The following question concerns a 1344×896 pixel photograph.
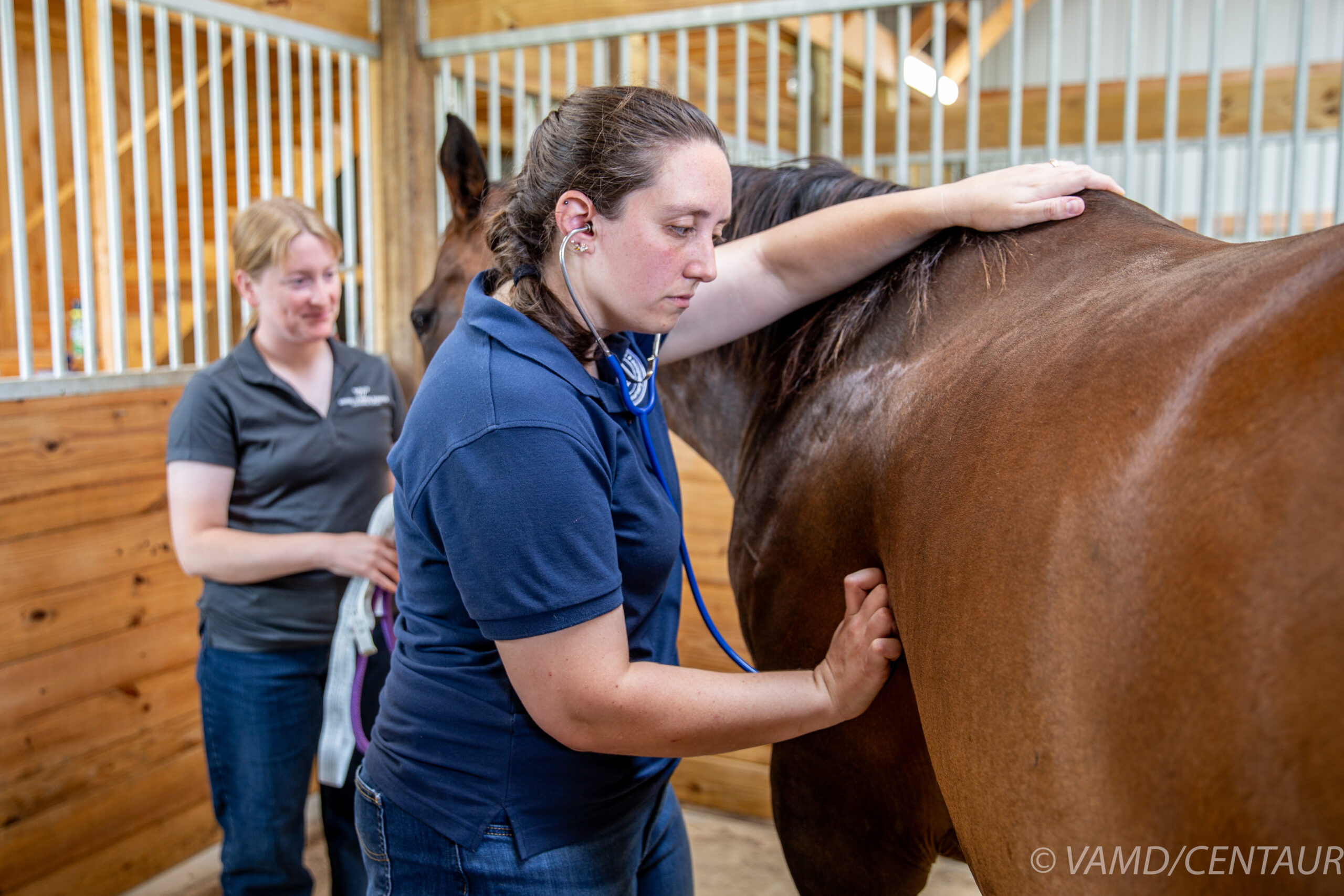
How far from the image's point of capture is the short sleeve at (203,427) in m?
1.59

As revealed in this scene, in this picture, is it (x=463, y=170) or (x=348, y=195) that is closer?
(x=463, y=170)

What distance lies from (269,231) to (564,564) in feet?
3.93

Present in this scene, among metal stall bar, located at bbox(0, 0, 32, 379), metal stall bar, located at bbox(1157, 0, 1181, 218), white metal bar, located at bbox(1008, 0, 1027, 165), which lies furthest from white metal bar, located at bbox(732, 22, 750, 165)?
metal stall bar, located at bbox(0, 0, 32, 379)

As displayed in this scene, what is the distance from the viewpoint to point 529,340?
0.84 meters

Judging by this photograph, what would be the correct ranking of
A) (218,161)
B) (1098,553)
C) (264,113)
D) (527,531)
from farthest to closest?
(264,113) → (218,161) → (527,531) → (1098,553)

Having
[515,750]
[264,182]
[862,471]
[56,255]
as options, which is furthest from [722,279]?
[264,182]

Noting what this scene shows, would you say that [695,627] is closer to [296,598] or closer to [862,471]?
[296,598]

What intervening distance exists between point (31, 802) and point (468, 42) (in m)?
2.12

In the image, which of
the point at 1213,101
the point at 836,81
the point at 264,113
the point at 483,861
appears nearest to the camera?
the point at 483,861

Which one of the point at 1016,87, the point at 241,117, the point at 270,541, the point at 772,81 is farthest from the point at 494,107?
the point at 270,541

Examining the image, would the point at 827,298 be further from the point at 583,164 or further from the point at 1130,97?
the point at 1130,97

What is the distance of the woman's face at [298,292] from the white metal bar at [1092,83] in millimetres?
1498

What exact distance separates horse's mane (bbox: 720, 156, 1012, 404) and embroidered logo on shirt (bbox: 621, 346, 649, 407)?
8.6 inches

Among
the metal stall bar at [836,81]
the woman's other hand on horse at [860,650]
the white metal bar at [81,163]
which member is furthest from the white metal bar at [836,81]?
the white metal bar at [81,163]
